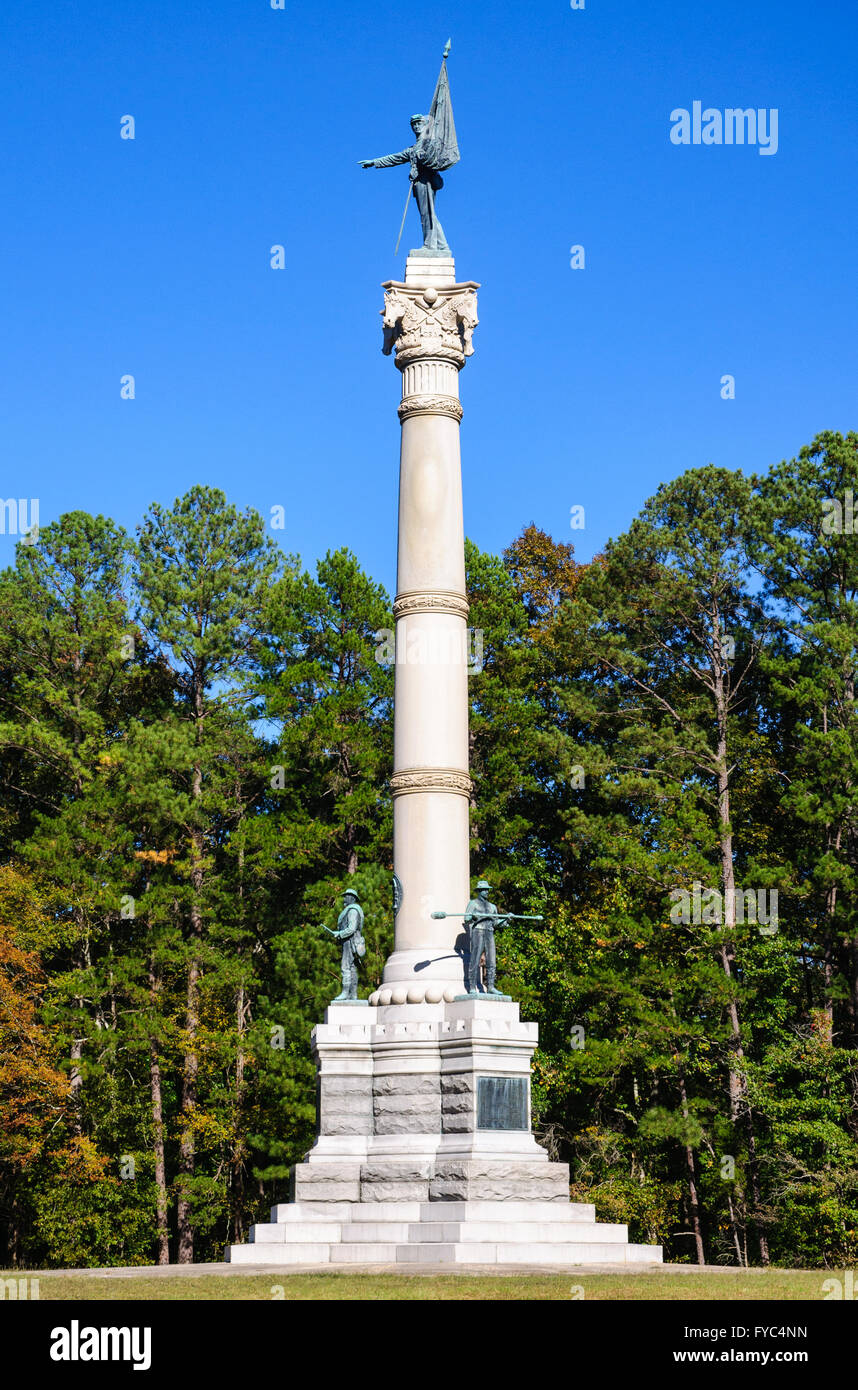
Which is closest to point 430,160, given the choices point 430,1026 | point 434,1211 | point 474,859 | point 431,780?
point 431,780

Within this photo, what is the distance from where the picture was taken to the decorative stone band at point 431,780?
23688 millimetres

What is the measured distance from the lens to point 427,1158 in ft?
70.4

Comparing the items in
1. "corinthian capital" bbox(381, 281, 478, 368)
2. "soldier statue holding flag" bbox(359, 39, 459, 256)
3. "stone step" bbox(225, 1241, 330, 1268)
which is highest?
"soldier statue holding flag" bbox(359, 39, 459, 256)

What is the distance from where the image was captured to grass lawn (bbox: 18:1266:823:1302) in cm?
1322

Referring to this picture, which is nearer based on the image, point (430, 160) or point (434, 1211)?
point (434, 1211)

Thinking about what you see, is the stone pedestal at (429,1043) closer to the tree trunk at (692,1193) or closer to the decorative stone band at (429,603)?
the decorative stone band at (429,603)

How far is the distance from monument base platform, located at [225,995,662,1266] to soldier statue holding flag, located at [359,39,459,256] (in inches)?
535

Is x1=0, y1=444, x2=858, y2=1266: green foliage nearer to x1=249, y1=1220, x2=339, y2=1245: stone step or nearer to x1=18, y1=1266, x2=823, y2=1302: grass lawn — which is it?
x1=249, y1=1220, x2=339, y2=1245: stone step

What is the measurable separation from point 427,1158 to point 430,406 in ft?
39.7

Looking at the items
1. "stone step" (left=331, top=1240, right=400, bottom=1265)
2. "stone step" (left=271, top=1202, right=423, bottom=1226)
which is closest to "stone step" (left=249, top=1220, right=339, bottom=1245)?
"stone step" (left=271, top=1202, right=423, bottom=1226)

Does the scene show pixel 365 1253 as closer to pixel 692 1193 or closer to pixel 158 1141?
pixel 692 1193

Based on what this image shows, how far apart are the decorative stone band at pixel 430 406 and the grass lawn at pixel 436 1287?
46.5 ft

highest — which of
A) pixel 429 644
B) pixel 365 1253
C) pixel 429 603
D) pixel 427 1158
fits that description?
pixel 429 603

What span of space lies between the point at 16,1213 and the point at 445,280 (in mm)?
25736
